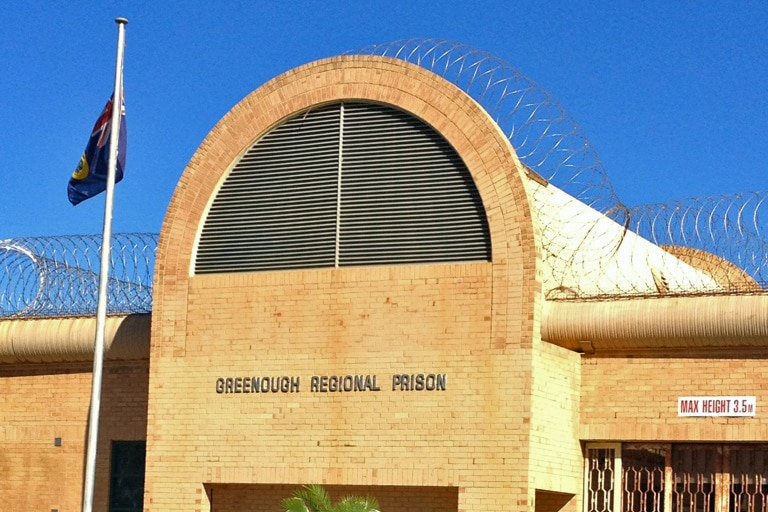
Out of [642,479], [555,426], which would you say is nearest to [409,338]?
[555,426]

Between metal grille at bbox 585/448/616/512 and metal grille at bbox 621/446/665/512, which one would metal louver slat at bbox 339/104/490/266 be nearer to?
metal grille at bbox 585/448/616/512

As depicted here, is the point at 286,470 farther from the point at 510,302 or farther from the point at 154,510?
the point at 510,302

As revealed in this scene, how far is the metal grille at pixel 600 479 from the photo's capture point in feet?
94.1

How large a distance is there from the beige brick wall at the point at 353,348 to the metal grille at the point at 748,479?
322 cm

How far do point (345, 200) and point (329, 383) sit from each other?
3833mm

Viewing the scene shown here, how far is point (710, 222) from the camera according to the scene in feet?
93.8

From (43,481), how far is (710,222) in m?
16.7

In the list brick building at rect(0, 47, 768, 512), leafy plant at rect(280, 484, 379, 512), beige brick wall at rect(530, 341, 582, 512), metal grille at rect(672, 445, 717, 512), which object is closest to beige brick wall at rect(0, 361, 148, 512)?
brick building at rect(0, 47, 768, 512)

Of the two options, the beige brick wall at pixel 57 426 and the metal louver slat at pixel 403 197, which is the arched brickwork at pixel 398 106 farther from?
the beige brick wall at pixel 57 426

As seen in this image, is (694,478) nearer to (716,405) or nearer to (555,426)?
(716,405)

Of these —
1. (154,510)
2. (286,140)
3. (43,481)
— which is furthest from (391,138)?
(43,481)

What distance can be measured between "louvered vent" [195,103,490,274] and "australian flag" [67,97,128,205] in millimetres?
4442

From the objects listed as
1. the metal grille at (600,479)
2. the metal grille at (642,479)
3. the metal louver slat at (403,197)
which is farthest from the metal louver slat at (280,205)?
the metal grille at (642,479)

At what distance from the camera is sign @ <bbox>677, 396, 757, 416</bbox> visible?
27.1 m
